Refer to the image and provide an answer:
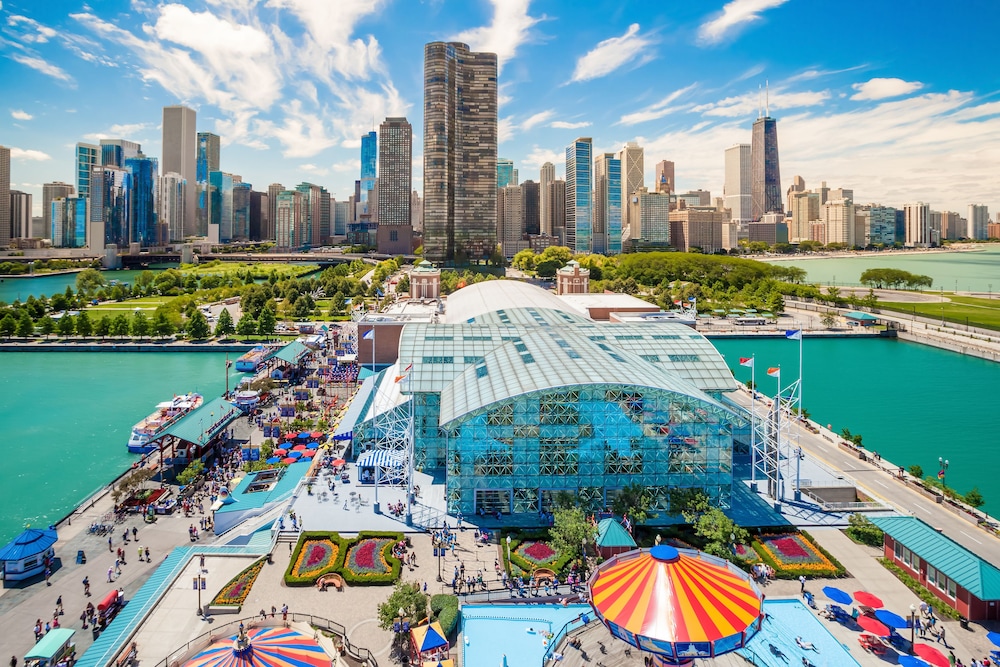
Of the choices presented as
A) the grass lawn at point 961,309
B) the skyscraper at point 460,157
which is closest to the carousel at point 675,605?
the grass lawn at point 961,309

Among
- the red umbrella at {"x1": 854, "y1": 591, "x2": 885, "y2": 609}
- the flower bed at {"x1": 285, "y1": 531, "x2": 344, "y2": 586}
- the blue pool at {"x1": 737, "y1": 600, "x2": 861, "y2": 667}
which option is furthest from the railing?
the red umbrella at {"x1": 854, "y1": 591, "x2": 885, "y2": 609}

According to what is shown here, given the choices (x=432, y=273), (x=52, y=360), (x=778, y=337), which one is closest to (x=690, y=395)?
(x=432, y=273)

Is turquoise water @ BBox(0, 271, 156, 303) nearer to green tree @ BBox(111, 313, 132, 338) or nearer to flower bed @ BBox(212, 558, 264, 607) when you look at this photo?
green tree @ BBox(111, 313, 132, 338)

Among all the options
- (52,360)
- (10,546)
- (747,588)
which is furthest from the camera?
(52,360)

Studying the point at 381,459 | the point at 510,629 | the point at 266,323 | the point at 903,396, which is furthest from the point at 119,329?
the point at 903,396

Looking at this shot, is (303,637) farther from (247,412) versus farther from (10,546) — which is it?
(247,412)

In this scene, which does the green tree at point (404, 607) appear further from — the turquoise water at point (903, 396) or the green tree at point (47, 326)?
the green tree at point (47, 326)
